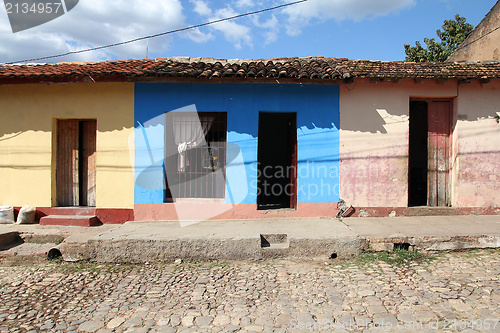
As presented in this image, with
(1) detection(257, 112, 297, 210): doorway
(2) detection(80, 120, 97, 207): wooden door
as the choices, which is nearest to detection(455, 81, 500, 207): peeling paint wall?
(1) detection(257, 112, 297, 210): doorway

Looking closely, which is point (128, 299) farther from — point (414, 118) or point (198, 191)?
point (414, 118)

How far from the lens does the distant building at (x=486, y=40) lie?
10031 millimetres

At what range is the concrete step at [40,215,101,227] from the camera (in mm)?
6793

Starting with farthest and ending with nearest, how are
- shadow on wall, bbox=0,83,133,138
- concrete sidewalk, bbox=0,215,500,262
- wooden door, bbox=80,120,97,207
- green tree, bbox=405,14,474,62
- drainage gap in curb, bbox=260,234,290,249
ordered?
green tree, bbox=405,14,474,62, wooden door, bbox=80,120,97,207, shadow on wall, bbox=0,83,133,138, drainage gap in curb, bbox=260,234,290,249, concrete sidewalk, bbox=0,215,500,262

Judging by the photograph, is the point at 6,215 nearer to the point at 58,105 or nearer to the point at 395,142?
the point at 58,105

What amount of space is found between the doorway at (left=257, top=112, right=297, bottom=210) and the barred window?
3.24 ft

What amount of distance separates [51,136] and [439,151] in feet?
28.9

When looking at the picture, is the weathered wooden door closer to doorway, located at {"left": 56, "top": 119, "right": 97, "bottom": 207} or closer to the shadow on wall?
the shadow on wall

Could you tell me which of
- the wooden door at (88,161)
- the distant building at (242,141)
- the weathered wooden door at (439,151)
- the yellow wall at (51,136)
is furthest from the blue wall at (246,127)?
the weathered wooden door at (439,151)

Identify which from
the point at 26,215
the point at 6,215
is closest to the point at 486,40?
the point at 26,215

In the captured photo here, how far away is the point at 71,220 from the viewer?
6.84 metres

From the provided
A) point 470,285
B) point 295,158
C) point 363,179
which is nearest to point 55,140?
point 295,158

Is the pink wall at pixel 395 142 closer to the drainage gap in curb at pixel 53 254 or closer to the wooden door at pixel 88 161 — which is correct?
the drainage gap in curb at pixel 53 254

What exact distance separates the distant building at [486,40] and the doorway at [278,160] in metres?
6.48
